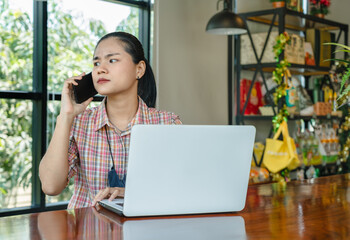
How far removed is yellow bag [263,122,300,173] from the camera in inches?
153

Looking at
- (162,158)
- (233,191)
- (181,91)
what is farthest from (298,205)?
(181,91)

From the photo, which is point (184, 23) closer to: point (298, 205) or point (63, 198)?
point (63, 198)

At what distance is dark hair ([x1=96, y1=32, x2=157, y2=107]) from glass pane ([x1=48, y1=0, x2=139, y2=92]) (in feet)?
4.58

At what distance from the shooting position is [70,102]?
1712 mm

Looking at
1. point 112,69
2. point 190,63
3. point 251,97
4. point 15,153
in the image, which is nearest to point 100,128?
point 112,69

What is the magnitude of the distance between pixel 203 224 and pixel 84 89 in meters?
0.80

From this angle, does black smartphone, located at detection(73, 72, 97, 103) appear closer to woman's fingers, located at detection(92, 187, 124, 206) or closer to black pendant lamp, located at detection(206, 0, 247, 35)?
woman's fingers, located at detection(92, 187, 124, 206)

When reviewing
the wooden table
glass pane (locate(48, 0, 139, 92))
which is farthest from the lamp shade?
the wooden table

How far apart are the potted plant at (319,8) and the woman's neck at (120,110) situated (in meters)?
3.21

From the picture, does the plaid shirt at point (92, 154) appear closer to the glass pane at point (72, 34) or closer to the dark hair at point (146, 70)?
the dark hair at point (146, 70)

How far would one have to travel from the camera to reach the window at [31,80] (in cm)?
312

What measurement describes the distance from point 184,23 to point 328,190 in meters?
2.44

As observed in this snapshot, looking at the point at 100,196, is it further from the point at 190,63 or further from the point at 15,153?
the point at 190,63

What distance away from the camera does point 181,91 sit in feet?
13.0
